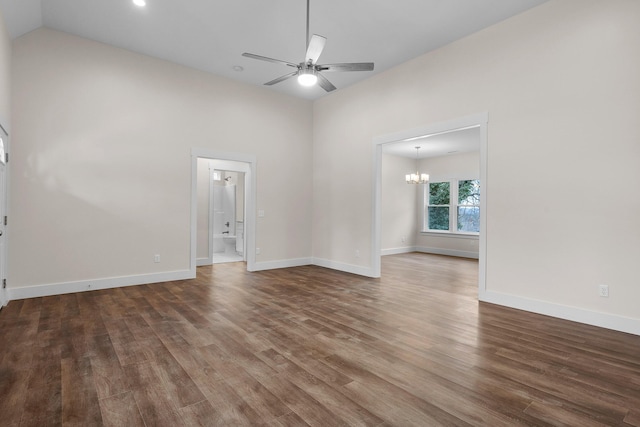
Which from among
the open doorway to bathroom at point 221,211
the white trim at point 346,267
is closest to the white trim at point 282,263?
the white trim at point 346,267

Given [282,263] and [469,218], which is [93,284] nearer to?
[282,263]

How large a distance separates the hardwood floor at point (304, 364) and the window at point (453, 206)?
19.1 feet

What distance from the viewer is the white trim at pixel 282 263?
21.2 ft

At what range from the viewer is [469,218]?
370 inches

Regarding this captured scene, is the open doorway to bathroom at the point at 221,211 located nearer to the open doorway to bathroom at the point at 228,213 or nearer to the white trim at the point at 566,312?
the open doorway to bathroom at the point at 228,213

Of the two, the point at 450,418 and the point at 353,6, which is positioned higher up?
the point at 353,6

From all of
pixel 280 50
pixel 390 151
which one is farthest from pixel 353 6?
pixel 390 151

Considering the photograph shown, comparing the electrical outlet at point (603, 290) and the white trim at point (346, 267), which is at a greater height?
the electrical outlet at point (603, 290)

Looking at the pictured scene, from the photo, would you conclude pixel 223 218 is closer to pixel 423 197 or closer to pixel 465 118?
pixel 423 197

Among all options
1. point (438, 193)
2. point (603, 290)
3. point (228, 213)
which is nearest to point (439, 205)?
point (438, 193)

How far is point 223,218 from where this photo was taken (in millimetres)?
9297

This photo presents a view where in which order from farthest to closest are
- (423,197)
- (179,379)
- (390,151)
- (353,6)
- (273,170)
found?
(423,197), (390,151), (273,170), (353,6), (179,379)

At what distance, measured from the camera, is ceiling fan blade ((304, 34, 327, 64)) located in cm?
311

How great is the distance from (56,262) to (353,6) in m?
5.12
